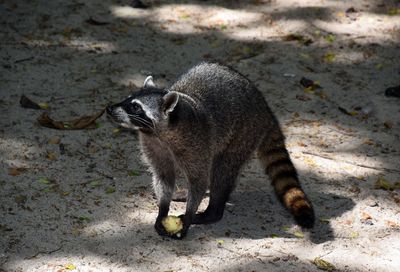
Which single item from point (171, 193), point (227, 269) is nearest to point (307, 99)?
point (171, 193)

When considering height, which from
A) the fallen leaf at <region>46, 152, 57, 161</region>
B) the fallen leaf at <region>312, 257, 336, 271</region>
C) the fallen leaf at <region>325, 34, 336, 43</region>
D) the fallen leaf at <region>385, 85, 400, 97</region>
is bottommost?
the fallen leaf at <region>46, 152, 57, 161</region>

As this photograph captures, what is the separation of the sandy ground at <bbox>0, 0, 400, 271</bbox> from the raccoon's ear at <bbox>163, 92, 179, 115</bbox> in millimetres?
860

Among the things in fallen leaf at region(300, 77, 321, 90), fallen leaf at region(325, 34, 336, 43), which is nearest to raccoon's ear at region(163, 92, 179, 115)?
fallen leaf at region(300, 77, 321, 90)

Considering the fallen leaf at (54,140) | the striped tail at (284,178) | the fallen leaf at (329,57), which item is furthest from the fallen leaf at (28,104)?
the fallen leaf at (329,57)

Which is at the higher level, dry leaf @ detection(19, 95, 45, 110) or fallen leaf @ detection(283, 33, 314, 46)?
fallen leaf @ detection(283, 33, 314, 46)

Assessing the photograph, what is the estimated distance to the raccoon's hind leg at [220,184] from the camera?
505cm

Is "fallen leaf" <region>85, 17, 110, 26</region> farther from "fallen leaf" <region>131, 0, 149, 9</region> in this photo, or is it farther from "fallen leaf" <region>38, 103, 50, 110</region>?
"fallen leaf" <region>38, 103, 50, 110</region>

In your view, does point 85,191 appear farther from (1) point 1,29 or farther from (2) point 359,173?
(1) point 1,29

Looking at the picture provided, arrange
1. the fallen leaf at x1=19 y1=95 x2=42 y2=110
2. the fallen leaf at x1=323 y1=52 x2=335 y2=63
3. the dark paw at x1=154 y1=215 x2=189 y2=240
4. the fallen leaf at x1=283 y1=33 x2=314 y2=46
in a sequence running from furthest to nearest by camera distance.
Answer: the fallen leaf at x1=283 y1=33 x2=314 y2=46 < the fallen leaf at x1=323 y1=52 x2=335 y2=63 < the fallen leaf at x1=19 y1=95 x2=42 y2=110 < the dark paw at x1=154 y1=215 x2=189 y2=240

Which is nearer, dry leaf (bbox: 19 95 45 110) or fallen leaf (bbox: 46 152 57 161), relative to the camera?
fallen leaf (bbox: 46 152 57 161)

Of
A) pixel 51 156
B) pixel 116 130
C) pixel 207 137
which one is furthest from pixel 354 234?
pixel 51 156

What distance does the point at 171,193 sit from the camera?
4.98m

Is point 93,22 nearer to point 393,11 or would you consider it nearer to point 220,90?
point 220,90

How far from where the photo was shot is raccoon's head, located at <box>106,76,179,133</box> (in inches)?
180
